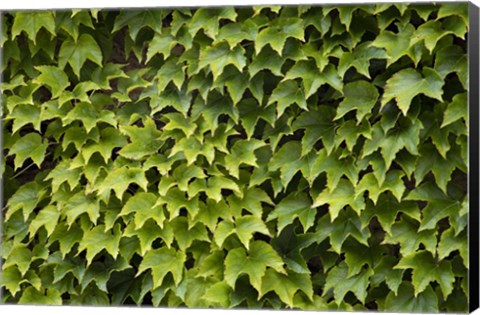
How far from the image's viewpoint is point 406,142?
267cm

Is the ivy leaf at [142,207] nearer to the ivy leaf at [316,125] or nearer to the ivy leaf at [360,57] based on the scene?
the ivy leaf at [316,125]

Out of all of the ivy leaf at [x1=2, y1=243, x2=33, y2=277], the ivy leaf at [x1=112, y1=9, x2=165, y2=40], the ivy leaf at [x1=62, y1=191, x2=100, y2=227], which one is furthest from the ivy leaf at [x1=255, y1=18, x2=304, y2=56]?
the ivy leaf at [x1=2, y1=243, x2=33, y2=277]

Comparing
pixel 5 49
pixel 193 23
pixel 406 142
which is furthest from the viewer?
pixel 5 49

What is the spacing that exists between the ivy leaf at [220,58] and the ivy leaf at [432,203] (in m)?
0.72

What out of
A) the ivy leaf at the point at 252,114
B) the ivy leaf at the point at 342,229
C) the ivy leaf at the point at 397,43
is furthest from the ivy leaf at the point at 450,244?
the ivy leaf at the point at 252,114

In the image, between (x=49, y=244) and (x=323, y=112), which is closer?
(x=323, y=112)

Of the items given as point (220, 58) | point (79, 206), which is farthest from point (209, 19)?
point (79, 206)

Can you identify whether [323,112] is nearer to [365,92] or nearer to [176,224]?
[365,92]

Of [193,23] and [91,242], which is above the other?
[193,23]

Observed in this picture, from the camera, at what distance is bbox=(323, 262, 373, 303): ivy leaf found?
2786 mm

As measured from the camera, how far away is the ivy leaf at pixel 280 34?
274cm

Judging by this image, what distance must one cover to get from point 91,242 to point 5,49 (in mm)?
797

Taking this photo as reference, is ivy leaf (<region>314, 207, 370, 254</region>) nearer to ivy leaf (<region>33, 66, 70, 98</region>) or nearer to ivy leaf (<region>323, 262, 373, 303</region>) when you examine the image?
ivy leaf (<region>323, 262, 373, 303</region>)

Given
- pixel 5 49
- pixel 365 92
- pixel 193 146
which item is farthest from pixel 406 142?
pixel 5 49
